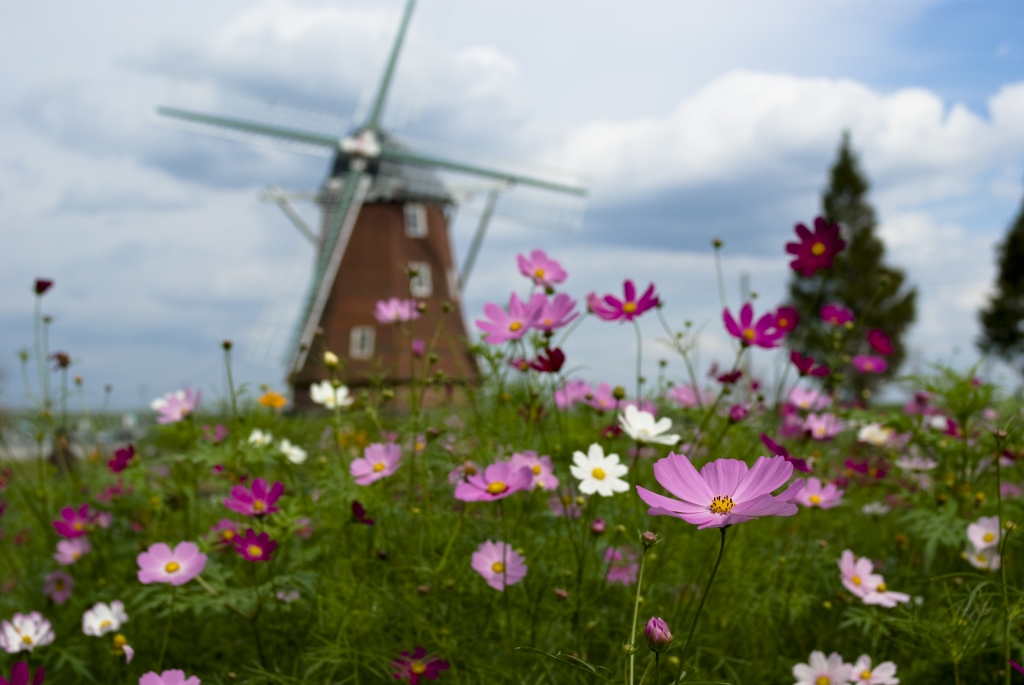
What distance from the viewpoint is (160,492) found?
2842 millimetres

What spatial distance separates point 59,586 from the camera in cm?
280

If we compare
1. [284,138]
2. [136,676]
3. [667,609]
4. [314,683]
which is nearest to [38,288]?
[136,676]

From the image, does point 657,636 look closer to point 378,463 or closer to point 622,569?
point 378,463

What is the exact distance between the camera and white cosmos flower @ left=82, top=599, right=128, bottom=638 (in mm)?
2096

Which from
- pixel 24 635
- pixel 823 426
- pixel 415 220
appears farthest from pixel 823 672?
pixel 415 220

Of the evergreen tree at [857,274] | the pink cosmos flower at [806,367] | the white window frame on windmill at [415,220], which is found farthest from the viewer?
the evergreen tree at [857,274]

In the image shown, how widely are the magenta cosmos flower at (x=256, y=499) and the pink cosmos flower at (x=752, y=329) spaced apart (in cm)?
114

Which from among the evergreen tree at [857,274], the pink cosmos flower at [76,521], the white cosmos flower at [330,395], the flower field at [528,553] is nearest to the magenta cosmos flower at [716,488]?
the flower field at [528,553]

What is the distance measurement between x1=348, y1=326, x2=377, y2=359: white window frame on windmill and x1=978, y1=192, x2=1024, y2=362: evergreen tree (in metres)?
18.5

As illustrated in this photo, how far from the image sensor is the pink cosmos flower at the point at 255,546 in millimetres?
1770

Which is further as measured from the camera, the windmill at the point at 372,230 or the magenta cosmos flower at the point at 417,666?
the windmill at the point at 372,230

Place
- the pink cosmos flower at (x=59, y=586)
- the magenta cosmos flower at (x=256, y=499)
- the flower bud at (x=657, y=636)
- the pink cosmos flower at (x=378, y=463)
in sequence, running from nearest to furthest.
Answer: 1. the flower bud at (x=657, y=636)
2. the magenta cosmos flower at (x=256, y=499)
3. the pink cosmos flower at (x=378, y=463)
4. the pink cosmos flower at (x=59, y=586)

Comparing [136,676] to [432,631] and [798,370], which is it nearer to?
[432,631]

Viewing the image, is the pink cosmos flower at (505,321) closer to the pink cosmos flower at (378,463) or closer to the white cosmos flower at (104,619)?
the pink cosmos flower at (378,463)
